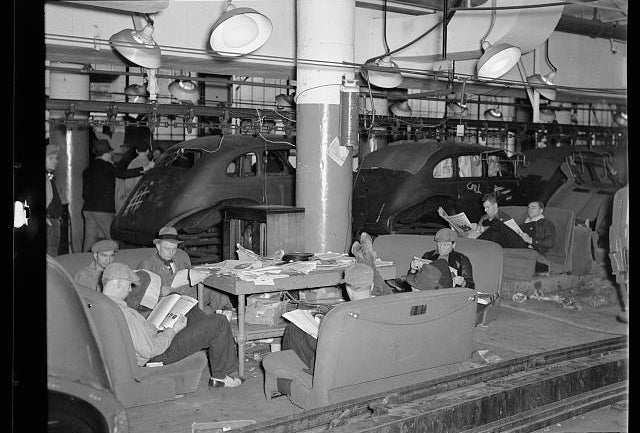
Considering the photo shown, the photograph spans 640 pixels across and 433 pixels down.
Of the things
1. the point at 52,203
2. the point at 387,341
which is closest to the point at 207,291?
the point at 52,203

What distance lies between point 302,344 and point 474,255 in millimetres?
3453

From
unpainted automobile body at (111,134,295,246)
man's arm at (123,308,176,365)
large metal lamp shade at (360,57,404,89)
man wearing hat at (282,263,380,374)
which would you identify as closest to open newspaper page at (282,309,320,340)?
man wearing hat at (282,263,380,374)

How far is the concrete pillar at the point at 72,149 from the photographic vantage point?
46.1 ft

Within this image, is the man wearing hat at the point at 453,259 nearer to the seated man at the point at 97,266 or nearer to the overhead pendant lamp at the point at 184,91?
the seated man at the point at 97,266

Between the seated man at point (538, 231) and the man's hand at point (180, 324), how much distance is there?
5632 mm

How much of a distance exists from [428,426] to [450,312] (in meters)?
1.04

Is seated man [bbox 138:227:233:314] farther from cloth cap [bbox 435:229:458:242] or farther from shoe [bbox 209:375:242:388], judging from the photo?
cloth cap [bbox 435:229:458:242]

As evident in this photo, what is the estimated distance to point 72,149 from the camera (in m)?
14.4

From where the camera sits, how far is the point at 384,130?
42.7 feet

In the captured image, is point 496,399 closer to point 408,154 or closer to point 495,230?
point 495,230

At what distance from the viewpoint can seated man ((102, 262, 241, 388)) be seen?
5.66 m

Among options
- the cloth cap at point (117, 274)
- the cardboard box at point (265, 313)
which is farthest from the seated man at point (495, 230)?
the cloth cap at point (117, 274)
